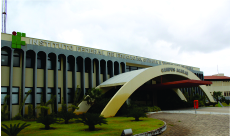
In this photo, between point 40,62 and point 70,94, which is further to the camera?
point 70,94

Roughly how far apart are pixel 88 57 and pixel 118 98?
777 centimetres

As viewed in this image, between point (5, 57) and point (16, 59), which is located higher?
point (5, 57)

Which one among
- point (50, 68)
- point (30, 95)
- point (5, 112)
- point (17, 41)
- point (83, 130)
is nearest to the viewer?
point (83, 130)

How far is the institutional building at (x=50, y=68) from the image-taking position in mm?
21203

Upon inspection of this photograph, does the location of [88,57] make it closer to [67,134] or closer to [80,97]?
[80,97]

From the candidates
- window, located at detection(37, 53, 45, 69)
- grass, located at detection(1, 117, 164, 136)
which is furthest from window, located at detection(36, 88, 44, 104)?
grass, located at detection(1, 117, 164, 136)

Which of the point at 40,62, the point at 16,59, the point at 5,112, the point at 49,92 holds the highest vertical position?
the point at 16,59

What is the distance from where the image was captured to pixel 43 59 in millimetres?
24062

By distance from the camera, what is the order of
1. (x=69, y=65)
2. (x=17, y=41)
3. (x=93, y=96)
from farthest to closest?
(x=69, y=65) → (x=93, y=96) → (x=17, y=41)

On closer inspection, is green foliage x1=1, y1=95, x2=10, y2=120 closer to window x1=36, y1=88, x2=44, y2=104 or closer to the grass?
window x1=36, y1=88, x2=44, y2=104

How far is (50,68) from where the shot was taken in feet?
80.7

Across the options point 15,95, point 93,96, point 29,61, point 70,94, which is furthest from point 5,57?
point 93,96

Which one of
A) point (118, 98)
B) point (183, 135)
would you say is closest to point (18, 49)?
point (118, 98)

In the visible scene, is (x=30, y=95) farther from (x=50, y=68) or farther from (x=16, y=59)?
(x=16, y=59)
